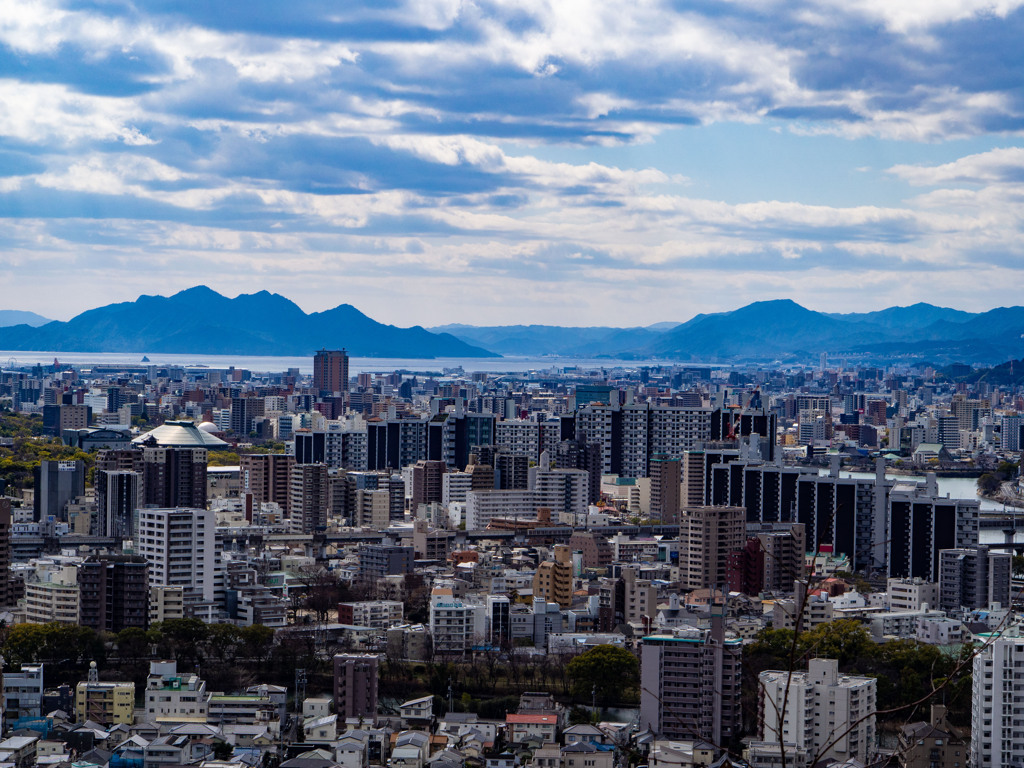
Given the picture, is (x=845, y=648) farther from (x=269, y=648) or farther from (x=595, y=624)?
(x=269, y=648)

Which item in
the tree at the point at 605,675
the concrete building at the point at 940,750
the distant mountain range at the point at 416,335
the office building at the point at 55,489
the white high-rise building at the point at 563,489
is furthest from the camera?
the distant mountain range at the point at 416,335

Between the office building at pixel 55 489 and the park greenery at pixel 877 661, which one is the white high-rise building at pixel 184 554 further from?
the office building at pixel 55 489

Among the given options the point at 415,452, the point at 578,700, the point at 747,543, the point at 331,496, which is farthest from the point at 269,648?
the point at 415,452

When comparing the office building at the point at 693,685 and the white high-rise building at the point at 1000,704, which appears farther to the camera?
the office building at the point at 693,685

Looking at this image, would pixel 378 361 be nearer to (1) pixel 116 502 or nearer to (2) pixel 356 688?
(1) pixel 116 502

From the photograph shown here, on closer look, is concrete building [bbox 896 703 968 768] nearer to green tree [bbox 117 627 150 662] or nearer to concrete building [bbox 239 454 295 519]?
green tree [bbox 117 627 150 662]

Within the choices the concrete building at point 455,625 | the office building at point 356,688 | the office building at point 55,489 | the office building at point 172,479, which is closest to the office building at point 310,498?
the office building at point 172,479
